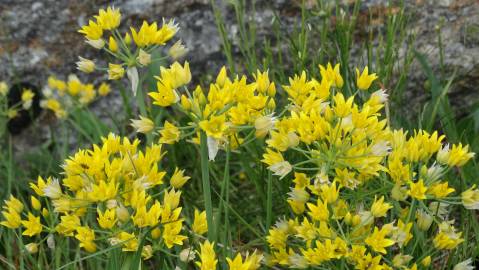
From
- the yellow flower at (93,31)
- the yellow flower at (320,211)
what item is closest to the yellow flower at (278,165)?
the yellow flower at (320,211)

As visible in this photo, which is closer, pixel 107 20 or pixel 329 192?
pixel 329 192

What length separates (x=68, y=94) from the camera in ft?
10.6

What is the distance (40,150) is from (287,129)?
178cm

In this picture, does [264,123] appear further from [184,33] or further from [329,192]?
[184,33]

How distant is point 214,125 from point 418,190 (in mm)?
471

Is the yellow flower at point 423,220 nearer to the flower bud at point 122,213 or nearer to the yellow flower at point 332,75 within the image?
the yellow flower at point 332,75

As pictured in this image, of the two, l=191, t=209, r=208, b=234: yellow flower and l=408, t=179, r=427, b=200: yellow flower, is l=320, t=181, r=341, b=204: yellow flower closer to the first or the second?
l=408, t=179, r=427, b=200: yellow flower

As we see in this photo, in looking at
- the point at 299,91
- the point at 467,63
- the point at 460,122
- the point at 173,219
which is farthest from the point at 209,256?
the point at 467,63

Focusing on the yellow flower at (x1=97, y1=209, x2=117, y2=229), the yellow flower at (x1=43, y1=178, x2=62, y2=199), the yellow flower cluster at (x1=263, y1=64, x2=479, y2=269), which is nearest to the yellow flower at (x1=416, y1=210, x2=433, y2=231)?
the yellow flower cluster at (x1=263, y1=64, x2=479, y2=269)

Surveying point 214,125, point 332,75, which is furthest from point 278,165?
point 332,75

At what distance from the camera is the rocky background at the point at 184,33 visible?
2971mm

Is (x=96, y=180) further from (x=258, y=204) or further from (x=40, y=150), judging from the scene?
(x=40, y=150)

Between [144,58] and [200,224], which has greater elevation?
[144,58]

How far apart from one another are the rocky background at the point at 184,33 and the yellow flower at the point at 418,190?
1.31 m
